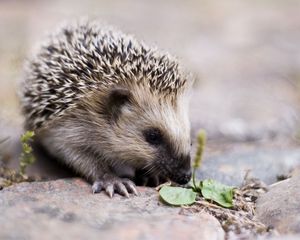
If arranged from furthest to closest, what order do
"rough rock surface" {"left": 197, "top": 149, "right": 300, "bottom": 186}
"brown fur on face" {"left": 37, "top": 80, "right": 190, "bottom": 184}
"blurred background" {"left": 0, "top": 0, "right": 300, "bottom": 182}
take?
"blurred background" {"left": 0, "top": 0, "right": 300, "bottom": 182} < "rough rock surface" {"left": 197, "top": 149, "right": 300, "bottom": 186} < "brown fur on face" {"left": 37, "top": 80, "right": 190, "bottom": 184}

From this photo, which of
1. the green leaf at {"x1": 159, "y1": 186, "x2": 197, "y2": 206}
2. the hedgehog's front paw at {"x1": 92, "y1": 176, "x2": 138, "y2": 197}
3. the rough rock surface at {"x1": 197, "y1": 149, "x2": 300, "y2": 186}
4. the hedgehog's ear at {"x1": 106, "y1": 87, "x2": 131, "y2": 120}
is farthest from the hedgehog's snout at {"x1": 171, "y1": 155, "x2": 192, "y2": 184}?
the hedgehog's ear at {"x1": 106, "y1": 87, "x2": 131, "y2": 120}

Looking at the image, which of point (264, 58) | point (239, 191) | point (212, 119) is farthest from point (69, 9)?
point (239, 191)

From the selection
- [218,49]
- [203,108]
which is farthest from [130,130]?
[218,49]

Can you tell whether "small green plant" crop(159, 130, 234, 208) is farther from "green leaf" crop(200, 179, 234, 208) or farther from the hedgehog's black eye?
the hedgehog's black eye

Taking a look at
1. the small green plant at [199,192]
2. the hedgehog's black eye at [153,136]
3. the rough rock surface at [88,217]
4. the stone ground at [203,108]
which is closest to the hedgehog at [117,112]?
the hedgehog's black eye at [153,136]

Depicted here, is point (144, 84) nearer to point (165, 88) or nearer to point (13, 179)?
point (165, 88)

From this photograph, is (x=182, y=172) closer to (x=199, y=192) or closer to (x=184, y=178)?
(x=184, y=178)
